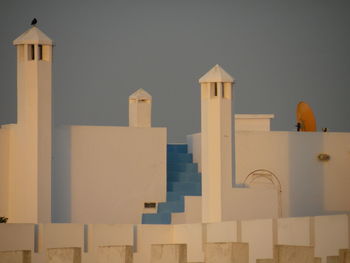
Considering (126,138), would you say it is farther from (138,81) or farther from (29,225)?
(138,81)

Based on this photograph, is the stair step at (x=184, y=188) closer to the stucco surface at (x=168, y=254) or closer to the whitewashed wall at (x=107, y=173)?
the whitewashed wall at (x=107, y=173)

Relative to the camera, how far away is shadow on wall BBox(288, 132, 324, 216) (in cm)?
3512

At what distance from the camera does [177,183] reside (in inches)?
1379

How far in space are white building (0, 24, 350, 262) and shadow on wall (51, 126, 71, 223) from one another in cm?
2

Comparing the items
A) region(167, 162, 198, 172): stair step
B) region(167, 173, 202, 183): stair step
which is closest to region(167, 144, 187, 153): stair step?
region(167, 162, 198, 172): stair step

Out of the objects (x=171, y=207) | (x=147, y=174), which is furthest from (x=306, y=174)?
(x=147, y=174)

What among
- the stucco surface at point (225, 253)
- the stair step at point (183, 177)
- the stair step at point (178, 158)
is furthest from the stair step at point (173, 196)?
the stucco surface at point (225, 253)

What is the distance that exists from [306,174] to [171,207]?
3.24 m

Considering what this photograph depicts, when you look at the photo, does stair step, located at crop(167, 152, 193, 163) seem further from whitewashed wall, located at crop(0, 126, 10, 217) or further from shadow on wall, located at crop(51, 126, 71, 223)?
whitewashed wall, located at crop(0, 126, 10, 217)

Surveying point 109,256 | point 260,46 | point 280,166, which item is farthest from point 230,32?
point 109,256

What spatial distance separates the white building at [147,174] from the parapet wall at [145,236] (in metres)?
0.02

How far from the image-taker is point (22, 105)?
32.5m

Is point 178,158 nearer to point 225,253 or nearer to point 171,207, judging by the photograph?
point 171,207

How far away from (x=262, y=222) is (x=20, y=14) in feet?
58.3
